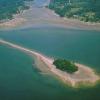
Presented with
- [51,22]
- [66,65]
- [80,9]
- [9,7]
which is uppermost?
[66,65]

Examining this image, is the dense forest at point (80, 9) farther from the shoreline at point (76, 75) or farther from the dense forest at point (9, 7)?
the shoreline at point (76, 75)

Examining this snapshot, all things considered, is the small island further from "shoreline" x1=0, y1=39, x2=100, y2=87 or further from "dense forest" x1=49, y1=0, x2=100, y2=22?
"dense forest" x1=49, y1=0, x2=100, y2=22

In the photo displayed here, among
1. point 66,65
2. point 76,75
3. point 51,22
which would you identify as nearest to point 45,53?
point 66,65

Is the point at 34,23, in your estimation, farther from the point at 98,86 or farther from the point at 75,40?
the point at 98,86

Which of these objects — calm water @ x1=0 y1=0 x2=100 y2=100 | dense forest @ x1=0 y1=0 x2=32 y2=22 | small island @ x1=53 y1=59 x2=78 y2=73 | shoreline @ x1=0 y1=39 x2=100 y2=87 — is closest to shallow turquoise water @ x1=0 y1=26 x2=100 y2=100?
calm water @ x1=0 y1=0 x2=100 y2=100

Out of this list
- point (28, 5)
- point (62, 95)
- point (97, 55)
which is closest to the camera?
point (62, 95)

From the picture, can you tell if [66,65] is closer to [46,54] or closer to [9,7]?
[46,54]

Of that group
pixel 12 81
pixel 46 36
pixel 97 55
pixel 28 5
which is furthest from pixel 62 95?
pixel 28 5
